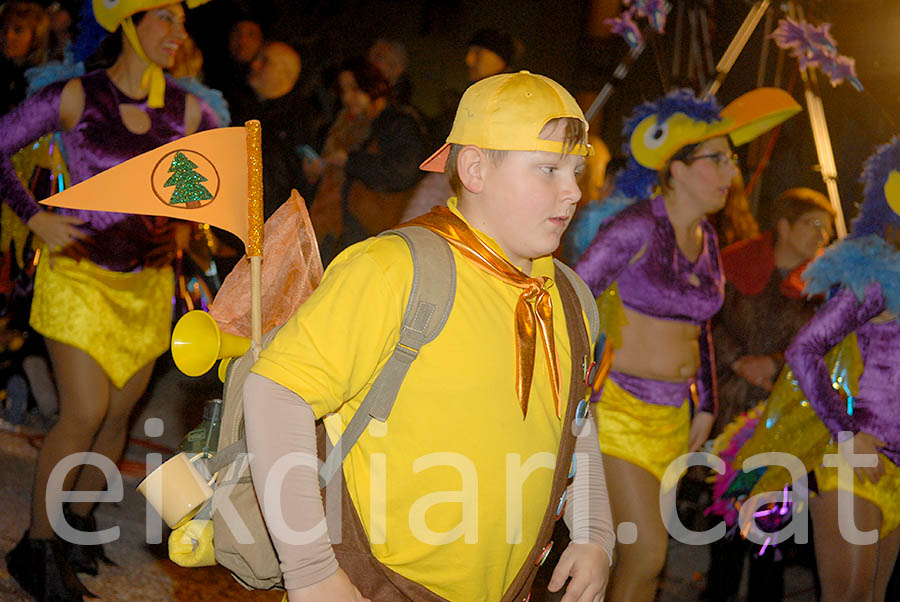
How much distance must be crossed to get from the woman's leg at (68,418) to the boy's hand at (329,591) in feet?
6.98

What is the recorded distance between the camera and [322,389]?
1.14 meters

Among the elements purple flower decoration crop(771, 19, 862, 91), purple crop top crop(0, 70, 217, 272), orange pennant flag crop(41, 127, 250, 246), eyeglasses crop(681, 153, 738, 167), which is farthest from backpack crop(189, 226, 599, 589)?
purple flower decoration crop(771, 19, 862, 91)

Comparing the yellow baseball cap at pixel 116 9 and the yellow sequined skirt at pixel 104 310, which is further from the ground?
the yellow baseball cap at pixel 116 9

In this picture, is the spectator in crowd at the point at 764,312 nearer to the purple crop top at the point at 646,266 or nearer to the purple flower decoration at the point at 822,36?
the purple crop top at the point at 646,266

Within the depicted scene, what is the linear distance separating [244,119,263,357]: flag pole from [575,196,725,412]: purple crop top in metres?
1.95

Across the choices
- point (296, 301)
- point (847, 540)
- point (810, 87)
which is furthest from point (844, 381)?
point (296, 301)

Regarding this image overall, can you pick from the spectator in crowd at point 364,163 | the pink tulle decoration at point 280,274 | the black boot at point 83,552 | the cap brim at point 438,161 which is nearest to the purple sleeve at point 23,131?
the spectator in crowd at point 364,163

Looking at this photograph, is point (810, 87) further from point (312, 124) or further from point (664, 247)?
point (312, 124)

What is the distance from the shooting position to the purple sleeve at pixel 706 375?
338 centimetres

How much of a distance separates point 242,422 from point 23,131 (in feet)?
6.70

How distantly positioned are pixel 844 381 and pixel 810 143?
3.53 feet

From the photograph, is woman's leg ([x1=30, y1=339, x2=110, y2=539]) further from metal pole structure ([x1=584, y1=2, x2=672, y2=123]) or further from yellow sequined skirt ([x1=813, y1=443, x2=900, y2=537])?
yellow sequined skirt ([x1=813, y1=443, x2=900, y2=537])

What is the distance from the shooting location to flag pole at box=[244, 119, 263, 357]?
1375mm

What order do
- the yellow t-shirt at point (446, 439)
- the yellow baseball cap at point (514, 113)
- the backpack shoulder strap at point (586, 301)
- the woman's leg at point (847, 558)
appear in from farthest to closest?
→ the woman's leg at point (847, 558) < the backpack shoulder strap at point (586, 301) < the yellow baseball cap at point (514, 113) < the yellow t-shirt at point (446, 439)
